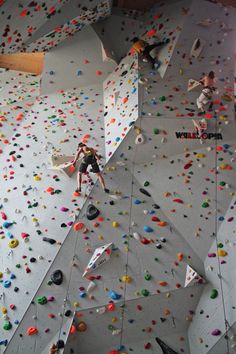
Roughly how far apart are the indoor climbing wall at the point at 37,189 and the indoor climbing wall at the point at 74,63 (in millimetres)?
205

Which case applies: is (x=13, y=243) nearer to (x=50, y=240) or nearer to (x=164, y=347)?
(x=50, y=240)

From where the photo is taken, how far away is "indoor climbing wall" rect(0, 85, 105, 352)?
14.4ft

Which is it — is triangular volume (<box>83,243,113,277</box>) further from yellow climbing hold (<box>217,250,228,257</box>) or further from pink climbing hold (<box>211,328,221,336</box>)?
pink climbing hold (<box>211,328,221,336</box>)

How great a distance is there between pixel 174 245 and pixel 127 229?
0.61 metres

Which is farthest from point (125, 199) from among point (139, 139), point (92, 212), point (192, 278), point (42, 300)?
point (42, 300)

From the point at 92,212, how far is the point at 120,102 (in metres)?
2.03

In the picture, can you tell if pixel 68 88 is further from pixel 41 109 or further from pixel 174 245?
pixel 174 245

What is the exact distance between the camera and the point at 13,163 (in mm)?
5582

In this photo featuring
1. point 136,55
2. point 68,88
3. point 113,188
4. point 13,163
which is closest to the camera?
point 113,188

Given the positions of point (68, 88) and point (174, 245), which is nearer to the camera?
point (174, 245)

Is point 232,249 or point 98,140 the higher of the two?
point 98,140

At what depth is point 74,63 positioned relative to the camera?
6758 mm

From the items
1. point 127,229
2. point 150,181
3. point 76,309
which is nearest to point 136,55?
point 150,181

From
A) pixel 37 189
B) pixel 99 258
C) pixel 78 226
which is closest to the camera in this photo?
pixel 99 258
